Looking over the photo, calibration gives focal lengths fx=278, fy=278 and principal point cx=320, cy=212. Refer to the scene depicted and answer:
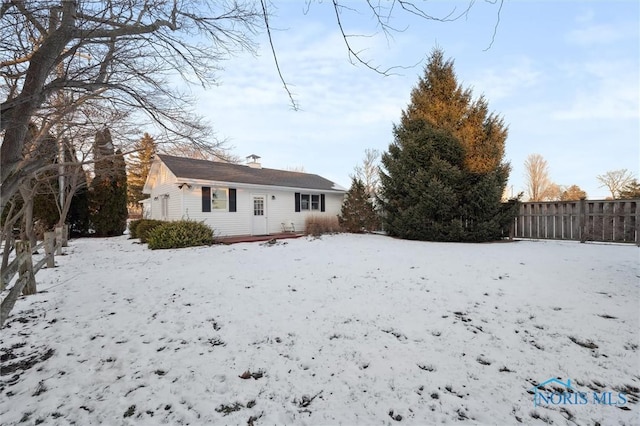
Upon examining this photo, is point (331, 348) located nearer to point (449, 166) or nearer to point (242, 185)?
point (449, 166)

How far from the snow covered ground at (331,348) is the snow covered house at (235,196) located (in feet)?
24.6

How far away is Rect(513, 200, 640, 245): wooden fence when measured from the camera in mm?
8461

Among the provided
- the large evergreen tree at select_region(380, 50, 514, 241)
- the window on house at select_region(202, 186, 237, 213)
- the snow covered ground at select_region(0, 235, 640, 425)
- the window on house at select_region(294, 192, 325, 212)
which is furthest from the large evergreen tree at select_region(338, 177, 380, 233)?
the snow covered ground at select_region(0, 235, 640, 425)

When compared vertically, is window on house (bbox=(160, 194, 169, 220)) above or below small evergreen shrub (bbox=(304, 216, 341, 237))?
above

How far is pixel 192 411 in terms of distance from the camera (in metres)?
2.17

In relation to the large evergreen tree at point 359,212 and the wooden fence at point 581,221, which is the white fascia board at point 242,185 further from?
the wooden fence at point 581,221

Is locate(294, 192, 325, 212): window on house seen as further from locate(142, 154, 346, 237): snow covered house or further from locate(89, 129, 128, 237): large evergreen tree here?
locate(89, 129, 128, 237): large evergreen tree

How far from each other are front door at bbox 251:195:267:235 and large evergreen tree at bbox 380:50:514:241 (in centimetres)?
692

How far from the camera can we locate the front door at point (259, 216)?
14.6 metres

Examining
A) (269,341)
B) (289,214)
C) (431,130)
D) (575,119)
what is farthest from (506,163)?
(269,341)

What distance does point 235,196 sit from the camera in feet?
45.8

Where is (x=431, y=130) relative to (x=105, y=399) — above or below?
above

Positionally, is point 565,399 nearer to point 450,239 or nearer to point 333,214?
point 450,239

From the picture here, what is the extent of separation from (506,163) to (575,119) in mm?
2379
